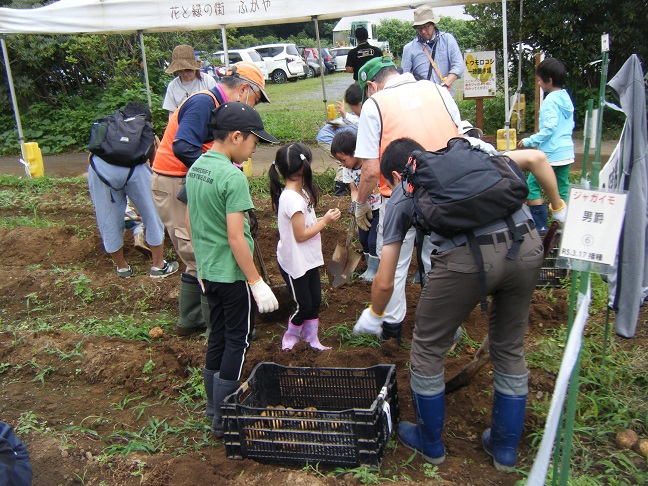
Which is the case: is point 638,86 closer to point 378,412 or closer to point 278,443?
point 378,412

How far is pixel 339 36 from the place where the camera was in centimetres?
3403

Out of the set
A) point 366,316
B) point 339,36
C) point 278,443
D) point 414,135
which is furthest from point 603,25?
point 339,36

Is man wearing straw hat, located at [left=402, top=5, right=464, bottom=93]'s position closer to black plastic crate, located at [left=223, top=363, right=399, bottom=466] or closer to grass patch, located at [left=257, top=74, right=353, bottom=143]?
grass patch, located at [left=257, top=74, right=353, bottom=143]

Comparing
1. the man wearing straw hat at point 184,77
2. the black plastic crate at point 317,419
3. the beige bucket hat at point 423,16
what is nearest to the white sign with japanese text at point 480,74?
the beige bucket hat at point 423,16

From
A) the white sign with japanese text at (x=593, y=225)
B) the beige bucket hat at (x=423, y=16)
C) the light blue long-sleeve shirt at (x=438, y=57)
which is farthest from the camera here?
the light blue long-sleeve shirt at (x=438, y=57)

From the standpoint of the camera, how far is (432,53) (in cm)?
765

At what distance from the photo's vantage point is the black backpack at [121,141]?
560 centimetres

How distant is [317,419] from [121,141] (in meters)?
3.67

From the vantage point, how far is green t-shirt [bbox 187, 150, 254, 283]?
3152 mm

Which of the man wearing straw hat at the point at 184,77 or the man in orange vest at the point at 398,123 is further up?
the man wearing straw hat at the point at 184,77

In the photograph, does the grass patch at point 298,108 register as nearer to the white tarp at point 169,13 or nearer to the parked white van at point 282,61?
the parked white van at point 282,61

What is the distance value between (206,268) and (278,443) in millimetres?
978

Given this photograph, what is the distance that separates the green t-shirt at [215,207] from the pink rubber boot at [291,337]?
1059 millimetres

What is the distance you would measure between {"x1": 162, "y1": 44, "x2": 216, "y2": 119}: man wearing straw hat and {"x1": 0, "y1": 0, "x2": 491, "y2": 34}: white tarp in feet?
7.27
